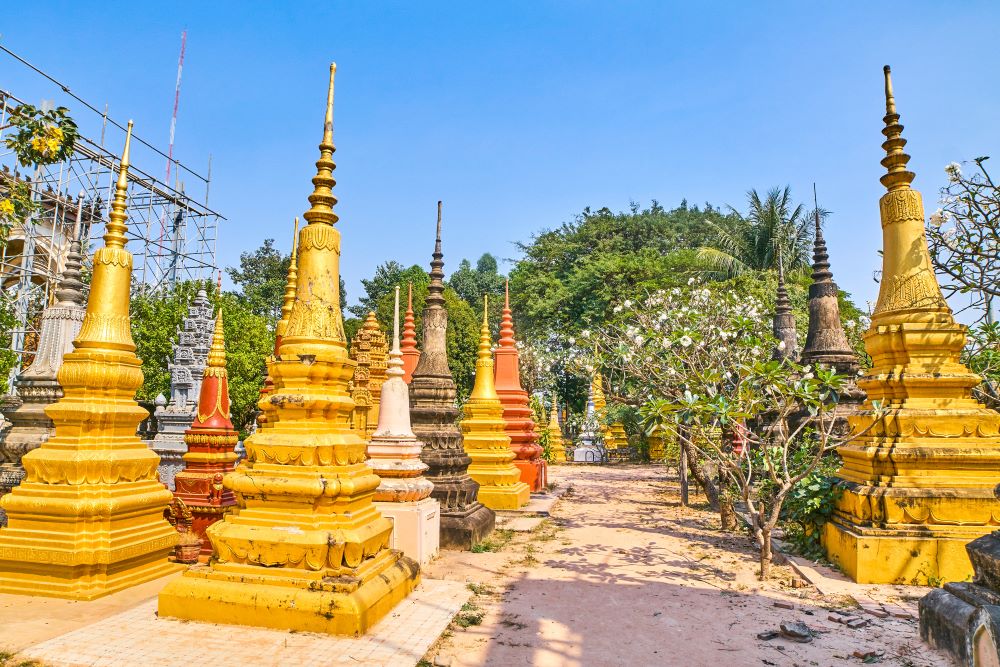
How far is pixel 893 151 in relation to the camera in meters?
6.54

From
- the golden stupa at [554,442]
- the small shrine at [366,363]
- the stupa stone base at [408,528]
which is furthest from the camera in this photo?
the golden stupa at [554,442]

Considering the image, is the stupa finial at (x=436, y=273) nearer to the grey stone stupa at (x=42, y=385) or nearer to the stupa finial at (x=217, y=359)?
the stupa finial at (x=217, y=359)

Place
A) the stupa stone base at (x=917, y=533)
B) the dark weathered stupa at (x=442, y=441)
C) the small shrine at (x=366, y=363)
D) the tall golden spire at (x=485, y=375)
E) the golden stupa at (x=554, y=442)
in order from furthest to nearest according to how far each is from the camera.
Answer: the golden stupa at (x=554, y=442), the small shrine at (x=366, y=363), the tall golden spire at (x=485, y=375), the dark weathered stupa at (x=442, y=441), the stupa stone base at (x=917, y=533)

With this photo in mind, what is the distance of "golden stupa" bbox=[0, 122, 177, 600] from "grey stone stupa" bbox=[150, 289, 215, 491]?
9.03 m

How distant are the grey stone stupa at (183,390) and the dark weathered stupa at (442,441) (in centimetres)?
780

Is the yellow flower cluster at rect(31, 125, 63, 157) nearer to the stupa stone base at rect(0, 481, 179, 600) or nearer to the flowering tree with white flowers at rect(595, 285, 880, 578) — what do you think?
the stupa stone base at rect(0, 481, 179, 600)

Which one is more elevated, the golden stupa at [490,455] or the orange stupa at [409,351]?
the orange stupa at [409,351]

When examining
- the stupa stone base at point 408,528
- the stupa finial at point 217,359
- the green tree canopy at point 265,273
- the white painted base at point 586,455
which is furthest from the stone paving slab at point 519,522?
the green tree canopy at point 265,273

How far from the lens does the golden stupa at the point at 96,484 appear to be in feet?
15.8

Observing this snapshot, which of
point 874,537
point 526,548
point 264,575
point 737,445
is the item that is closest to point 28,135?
point 264,575

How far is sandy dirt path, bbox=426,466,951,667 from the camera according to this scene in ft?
13.1

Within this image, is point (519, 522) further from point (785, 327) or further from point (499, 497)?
point (785, 327)

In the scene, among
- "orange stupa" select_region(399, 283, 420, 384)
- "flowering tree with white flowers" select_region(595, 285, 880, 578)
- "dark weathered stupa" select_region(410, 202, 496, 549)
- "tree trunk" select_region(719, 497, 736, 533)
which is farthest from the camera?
"orange stupa" select_region(399, 283, 420, 384)

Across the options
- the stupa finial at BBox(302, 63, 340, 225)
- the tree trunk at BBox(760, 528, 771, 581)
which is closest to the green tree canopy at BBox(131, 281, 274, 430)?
the stupa finial at BBox(302, 63, 340, 225)
